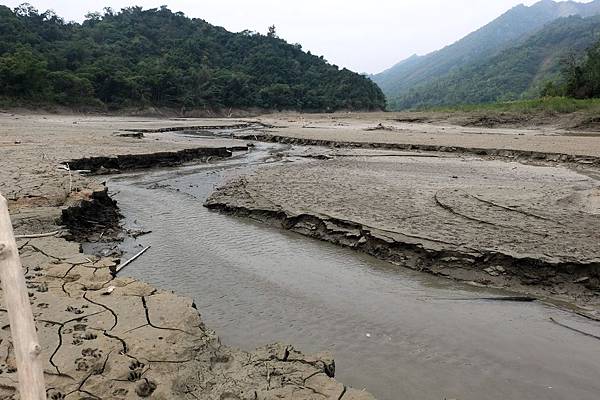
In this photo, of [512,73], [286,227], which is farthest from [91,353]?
[512,73]

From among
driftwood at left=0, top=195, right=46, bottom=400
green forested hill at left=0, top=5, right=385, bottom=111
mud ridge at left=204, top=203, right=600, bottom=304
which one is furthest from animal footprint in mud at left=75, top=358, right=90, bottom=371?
green forested hill at left=0, top=5, right=385, bottom=111

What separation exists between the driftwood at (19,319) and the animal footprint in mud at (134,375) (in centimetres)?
152

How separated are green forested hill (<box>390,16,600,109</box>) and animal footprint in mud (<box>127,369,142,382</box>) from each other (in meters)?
77.6

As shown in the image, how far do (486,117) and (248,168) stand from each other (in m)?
18.4

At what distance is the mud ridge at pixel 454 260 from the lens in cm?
496

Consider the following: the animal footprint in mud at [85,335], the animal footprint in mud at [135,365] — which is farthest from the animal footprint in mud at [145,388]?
the animal footprint in mud at [85,335]

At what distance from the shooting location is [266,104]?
59625 mm

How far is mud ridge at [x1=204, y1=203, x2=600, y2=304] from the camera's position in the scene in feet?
16.3

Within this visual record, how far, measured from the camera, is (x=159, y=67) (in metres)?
56.2

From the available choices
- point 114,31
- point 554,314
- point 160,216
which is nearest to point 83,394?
point 554,314

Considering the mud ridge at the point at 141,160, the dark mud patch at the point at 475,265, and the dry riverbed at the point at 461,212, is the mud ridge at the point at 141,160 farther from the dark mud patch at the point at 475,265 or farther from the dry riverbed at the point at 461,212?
the dark mud patch at the point at 475,265

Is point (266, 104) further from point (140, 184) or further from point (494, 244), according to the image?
point (494, 244)

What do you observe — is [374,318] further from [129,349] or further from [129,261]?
[129,261]

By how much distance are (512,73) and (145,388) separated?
96677mm
